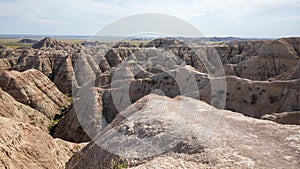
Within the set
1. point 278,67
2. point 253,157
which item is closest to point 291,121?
point 253,157

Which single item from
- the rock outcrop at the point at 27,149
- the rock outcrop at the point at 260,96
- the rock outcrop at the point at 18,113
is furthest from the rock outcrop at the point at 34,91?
the rock outcrop at the point at 260,96

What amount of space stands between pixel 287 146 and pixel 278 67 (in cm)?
4611

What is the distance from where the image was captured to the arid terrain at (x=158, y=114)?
10.4m

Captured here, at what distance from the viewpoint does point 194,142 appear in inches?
419

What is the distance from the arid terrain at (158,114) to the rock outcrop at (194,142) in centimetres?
4

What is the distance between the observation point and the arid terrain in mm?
10406

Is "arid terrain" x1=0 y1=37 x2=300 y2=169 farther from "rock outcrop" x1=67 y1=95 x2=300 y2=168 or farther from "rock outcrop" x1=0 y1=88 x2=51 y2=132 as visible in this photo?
"rock outcrop" x1=0 y1=88 x2=51 y2=132

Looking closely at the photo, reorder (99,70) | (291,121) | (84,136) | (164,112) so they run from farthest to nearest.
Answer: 1. (99,70)
2. (84,136)
3. (291,121)
4. (164,112)

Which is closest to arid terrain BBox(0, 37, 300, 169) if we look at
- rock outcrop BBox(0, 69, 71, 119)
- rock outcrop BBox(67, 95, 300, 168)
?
rock outcrop BBox(67, 95, 300, 168)

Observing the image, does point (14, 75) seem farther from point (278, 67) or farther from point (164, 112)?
point (278, 67)

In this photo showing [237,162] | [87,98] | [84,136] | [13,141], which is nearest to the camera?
[237,162]

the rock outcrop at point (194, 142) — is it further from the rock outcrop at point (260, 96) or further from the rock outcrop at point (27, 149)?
the rock outcrop at point (260, 96)

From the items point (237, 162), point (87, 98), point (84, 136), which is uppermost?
point (237, 162)

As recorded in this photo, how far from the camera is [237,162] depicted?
927 centimetres
